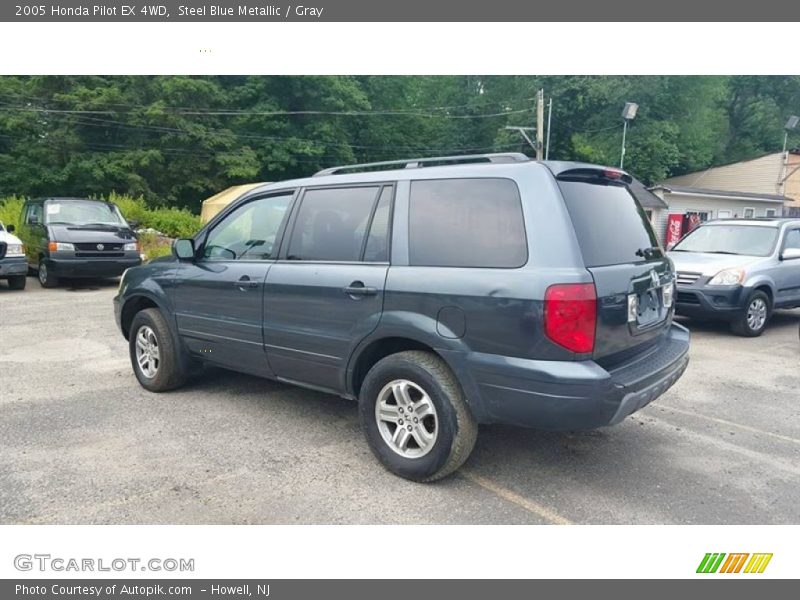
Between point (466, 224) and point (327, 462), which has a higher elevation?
point (466, 224)

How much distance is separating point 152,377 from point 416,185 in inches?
122

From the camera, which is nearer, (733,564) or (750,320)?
(733,564)

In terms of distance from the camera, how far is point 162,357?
196 inches

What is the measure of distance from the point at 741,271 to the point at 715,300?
55 centimetres

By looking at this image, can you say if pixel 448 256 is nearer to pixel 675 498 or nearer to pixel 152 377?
pixel 675 498

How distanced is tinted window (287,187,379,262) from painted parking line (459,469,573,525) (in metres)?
1.57

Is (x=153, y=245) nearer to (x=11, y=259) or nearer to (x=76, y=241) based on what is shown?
(x=76, y=241)

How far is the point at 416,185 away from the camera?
11.9ft

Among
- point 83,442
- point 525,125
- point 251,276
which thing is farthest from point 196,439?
point 525,125

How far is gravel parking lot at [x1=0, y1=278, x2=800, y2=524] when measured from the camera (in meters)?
3.18

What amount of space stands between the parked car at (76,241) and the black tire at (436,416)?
10488 mm

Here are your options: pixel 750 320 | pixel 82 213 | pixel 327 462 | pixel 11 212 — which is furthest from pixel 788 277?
pixel 11 212

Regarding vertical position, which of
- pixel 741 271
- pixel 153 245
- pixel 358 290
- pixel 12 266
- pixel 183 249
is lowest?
pixel 153 245

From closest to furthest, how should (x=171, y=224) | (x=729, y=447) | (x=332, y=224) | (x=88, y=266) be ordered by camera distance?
(x=332, y=224) < (x=729, y=447) < (x=88, y=266) < (x=171, y=224)
